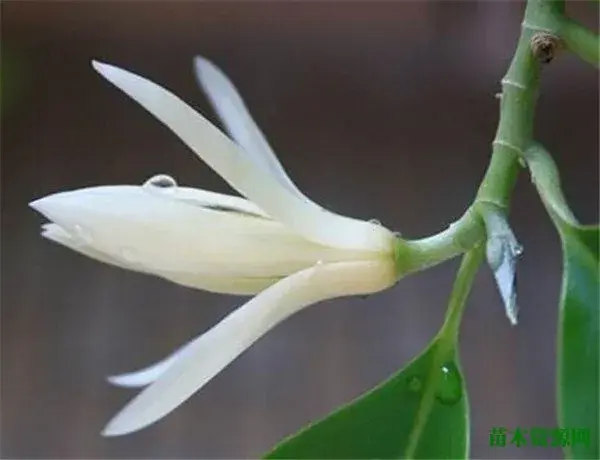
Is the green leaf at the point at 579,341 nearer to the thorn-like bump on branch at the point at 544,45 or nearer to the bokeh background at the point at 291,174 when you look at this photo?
the thorn-like bump on branch at the point at 544,45

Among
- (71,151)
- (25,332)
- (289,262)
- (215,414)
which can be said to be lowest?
(215,414)

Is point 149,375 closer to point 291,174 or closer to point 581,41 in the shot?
point 581,41

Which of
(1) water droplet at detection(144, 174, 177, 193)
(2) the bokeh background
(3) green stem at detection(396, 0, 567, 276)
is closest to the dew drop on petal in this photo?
(3) green stem at detection(396, 0, 567, 276)

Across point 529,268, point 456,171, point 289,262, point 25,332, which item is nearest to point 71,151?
point 25,332

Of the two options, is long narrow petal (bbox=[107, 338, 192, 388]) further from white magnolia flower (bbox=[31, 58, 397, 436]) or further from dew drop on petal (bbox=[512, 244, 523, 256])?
dew drop on petal (bbox=[512, 244, 523, 256])

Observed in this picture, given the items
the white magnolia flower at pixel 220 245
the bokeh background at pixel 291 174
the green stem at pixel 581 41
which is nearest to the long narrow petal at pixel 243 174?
the white magnolia flower at pixel 220 245

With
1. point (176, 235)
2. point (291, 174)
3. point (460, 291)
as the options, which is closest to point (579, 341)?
point (460, 291)

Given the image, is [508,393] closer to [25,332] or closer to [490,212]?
[25,332]
